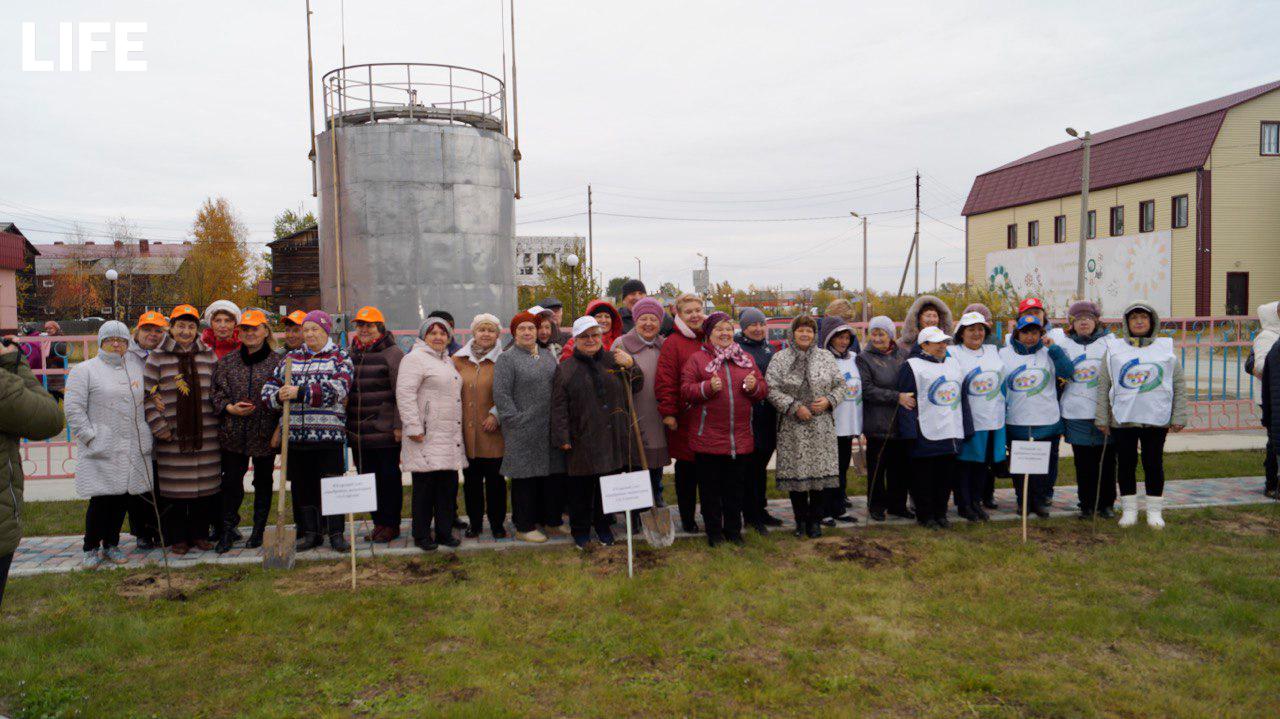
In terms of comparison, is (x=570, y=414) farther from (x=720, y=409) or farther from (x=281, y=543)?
(x=281, y=543)

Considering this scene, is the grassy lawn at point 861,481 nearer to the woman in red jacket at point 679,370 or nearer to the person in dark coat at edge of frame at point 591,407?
the woman in red jacket at point 679,370

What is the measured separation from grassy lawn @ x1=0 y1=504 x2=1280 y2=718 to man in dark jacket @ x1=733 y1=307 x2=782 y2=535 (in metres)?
0.55

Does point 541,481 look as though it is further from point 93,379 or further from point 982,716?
point 982,716

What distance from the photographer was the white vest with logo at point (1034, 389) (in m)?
7.35

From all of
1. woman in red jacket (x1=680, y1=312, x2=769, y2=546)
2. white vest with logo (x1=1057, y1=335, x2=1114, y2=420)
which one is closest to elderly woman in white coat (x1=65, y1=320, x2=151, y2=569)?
woman in red jacket (x1=680, y1=312, x2=769, y2=546)

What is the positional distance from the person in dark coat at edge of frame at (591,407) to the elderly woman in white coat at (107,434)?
319 cm

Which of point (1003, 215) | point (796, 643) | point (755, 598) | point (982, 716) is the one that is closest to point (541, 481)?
point (755, 598)

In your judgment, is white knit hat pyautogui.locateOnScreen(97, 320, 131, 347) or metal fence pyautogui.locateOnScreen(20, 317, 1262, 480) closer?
white knit hat pyautogui.locateOnScreen(97, 320, 131, 347)

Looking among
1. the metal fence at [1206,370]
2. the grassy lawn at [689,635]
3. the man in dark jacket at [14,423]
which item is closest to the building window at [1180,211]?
the metal fence at [1206,370]

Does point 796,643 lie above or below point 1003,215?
below

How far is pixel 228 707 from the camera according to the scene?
3.99 m

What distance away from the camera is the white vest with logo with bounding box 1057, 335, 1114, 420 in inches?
288

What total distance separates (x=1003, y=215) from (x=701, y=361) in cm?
4507

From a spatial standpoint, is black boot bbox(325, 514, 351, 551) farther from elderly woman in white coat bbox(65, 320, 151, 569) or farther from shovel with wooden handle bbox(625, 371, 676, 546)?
shovel with wooden handle bbox(625, 371, 676, 546)
